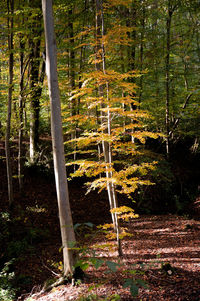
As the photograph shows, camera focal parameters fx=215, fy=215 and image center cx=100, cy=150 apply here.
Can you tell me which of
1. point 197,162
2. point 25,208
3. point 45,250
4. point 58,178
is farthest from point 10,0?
point 197,162

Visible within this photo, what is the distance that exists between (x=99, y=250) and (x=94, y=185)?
112 inches

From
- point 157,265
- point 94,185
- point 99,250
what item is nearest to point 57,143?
point 94,185

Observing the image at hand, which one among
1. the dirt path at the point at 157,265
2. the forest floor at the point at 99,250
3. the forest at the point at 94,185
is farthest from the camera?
the forest at the point at 94,185

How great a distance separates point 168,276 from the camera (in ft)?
13.8

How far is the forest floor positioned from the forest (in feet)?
0.10

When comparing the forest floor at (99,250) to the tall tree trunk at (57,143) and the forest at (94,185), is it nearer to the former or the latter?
the forest at (94,185)

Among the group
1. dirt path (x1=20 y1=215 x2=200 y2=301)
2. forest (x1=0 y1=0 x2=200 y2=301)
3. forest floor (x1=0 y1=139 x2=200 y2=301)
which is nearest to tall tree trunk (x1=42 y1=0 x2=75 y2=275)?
forest (x1=0 y1=0 x2=200 y2=301)

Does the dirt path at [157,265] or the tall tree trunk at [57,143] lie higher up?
the tall tree trunk at [57,143]

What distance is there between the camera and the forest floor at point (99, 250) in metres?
3.93

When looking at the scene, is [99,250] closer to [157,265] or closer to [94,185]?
[157,265]

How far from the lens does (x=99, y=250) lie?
6434 mm

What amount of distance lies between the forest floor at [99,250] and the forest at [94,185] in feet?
0.10

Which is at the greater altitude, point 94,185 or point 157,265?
point 94,185

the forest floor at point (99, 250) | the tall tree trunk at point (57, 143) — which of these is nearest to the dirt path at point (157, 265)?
the forest floor at point (99, 250)
